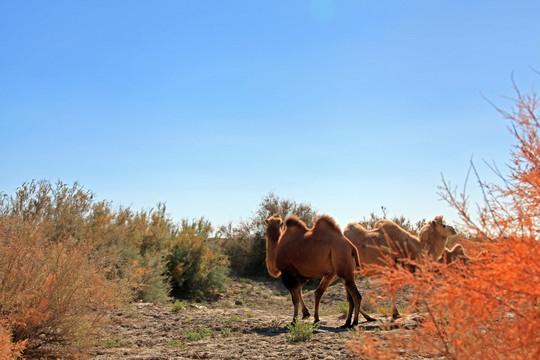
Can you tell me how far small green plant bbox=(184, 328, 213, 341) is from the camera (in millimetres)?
8141

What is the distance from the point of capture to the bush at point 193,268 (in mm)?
16625

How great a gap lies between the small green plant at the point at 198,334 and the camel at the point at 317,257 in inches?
67.7

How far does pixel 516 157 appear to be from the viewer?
11.1 ft

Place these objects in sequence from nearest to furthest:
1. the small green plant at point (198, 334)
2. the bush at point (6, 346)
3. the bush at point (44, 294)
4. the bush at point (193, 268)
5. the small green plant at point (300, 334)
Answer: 1. the bush at point (6, 346)
2. the bush at point (44, 294)
3. the small green plant at point (300, 334)
4. the small green plant at point (198, 334)
5. the bush at point (193, 268)

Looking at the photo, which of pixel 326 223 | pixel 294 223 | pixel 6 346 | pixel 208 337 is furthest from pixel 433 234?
pixel 6 346

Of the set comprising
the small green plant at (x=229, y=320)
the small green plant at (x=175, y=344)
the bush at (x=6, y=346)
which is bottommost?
the small green plant at (x=175, y=344)

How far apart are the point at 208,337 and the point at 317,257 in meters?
2.60

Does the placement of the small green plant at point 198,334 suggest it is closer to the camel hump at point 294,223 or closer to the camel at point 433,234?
the camel hump at point 294,223

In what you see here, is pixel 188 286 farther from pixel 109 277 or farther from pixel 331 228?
pixel 331 228

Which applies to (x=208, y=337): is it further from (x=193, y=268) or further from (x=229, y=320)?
(x=193, y=268)

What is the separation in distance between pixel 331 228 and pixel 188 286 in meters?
8.90

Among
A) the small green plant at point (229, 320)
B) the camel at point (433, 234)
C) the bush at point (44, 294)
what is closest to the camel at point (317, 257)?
the small green plant at point (229, 320)

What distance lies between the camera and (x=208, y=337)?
8.40 m

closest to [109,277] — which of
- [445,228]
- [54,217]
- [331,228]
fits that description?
[54,217]
